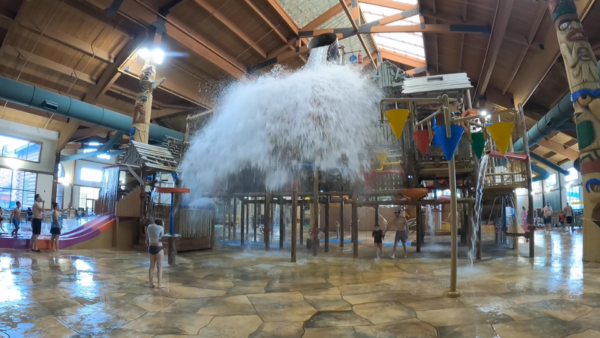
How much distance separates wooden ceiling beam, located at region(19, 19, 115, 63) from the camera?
14.6 metres

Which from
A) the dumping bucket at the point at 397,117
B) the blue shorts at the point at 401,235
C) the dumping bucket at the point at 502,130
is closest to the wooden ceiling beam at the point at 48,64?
the blue shorts at the point at 401,235

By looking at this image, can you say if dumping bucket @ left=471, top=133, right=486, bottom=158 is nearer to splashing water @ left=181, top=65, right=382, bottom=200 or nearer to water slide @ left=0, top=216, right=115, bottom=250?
splashing water @ left=181, top=65, right=382, bottom=200

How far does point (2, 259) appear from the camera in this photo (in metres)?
8.59

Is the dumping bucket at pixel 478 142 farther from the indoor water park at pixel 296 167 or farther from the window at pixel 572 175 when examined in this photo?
the window at pixel 572 175

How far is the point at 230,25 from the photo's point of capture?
56.6ft

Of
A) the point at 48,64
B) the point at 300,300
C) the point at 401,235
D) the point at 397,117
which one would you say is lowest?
the point at 300,300

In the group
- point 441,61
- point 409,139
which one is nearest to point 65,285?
point 409,139

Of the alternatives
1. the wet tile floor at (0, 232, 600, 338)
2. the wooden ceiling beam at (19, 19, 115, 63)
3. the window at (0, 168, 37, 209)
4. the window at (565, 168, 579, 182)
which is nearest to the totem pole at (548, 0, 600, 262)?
the wet tile floor at (0, 232, 600, 338)

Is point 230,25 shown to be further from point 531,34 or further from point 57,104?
point 531,34

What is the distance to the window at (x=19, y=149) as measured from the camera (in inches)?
841

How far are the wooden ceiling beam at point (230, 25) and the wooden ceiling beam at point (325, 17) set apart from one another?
2714mm

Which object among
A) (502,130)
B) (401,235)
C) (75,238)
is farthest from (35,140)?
(502,130)

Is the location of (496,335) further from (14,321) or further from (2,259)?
(2,259)

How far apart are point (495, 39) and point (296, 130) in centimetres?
918
